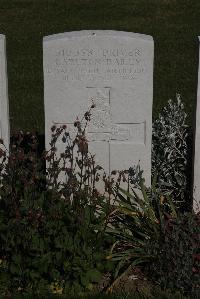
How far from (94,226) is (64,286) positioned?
0.50 metres

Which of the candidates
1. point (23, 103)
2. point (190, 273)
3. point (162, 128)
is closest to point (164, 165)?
point (162, 128)

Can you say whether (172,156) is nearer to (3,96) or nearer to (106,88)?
(106,88)

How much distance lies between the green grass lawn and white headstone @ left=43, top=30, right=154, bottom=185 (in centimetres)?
271

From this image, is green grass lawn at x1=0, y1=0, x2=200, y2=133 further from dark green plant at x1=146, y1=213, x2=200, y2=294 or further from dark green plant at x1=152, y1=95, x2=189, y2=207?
dark green plant at x1=146, y1=213, x2=200, y2=294

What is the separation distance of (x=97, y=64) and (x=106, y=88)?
0.21 m

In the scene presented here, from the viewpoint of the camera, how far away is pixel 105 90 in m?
5.39

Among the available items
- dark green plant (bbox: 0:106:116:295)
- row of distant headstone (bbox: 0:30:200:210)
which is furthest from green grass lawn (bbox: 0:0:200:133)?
dark green plant (bbox: 0:106:116:295)

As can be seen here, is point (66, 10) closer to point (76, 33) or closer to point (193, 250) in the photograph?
point (76, 33)

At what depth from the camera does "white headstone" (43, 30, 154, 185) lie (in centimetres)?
526

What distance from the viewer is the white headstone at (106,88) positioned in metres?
5.26

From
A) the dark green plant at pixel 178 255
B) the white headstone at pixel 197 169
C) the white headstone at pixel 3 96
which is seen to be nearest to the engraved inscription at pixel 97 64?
the white headstone at pixel 3 96

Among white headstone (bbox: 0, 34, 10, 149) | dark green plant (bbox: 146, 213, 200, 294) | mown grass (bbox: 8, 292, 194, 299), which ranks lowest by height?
mown grass (bbox: 8, 292, 194, 299)

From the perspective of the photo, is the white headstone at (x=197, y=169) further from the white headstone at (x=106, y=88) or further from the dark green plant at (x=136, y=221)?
the white headstone at (x=106, y=88)

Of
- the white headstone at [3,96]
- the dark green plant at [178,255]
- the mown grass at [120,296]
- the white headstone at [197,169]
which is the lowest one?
the mown grass at [120,296]
